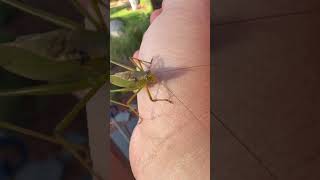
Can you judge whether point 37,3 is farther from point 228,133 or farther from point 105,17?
point 228,133

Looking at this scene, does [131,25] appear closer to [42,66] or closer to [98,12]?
[98,12]

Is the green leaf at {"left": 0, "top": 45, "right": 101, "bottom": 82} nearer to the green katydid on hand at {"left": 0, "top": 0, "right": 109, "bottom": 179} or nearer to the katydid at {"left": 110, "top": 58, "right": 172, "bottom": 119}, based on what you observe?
the green katydid on hand at {"left": 0, "top": 0, "right": 109, "bottom": 179}

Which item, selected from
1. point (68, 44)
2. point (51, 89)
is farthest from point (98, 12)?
point (51, 89)

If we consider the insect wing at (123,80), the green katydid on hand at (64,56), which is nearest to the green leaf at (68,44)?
the green katydid on hand at (64,56)

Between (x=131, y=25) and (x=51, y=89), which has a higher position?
(x=131, y=25)

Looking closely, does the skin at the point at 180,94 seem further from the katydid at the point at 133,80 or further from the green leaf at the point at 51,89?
the green leaf at the point at 51,89

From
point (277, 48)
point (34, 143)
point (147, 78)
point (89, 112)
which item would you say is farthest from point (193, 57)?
point (34, 143)
